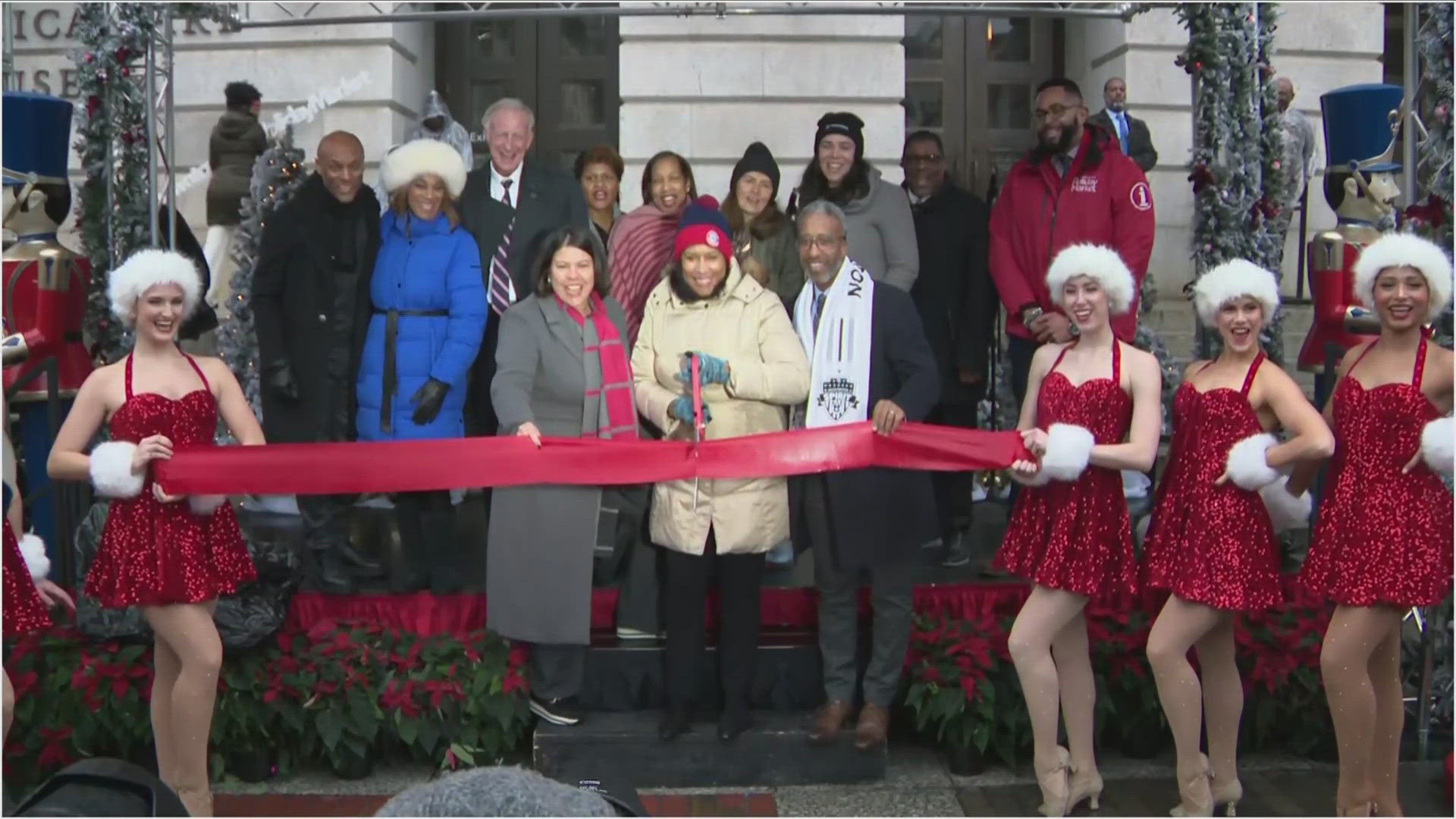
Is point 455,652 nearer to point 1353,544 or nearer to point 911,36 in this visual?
point 1353,544

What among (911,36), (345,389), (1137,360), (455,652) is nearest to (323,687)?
(455,652)

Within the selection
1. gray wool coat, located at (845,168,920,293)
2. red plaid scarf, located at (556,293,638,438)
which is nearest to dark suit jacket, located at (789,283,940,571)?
red plaid scarf, located at (556,293,638,438)

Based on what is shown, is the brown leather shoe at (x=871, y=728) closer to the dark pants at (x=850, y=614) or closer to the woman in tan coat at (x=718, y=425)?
the dark pants at (x=850, y=614)

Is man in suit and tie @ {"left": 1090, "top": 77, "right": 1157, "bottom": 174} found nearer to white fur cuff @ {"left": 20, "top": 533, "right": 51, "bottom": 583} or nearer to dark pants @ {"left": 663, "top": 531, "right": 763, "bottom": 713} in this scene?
dark pants @ {"left": 663, "top": 531, "right": 763, "bottom": 713}

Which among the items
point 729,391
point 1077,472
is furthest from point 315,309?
point 1077,472

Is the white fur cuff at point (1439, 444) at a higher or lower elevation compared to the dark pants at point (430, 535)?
higher

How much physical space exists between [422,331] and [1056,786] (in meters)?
2.92

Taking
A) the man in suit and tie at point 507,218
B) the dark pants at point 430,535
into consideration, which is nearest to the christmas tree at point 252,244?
the man in suit and tie at point 507,218

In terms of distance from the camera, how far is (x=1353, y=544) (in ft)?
15.8

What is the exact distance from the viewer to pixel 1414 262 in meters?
4.82

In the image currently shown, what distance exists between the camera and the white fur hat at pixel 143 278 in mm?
4949

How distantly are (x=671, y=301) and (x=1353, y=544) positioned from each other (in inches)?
94.1

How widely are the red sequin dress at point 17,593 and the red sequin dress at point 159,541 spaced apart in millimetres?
209

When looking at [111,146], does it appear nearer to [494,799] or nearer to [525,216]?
[525,216]
